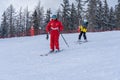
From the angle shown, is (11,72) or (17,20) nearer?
(11,72)

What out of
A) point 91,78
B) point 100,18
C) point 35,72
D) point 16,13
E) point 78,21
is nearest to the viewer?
point 91,78

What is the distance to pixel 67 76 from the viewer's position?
32.5 ft

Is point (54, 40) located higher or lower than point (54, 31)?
lower

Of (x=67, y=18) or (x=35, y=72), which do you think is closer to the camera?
(x=35, y=72)

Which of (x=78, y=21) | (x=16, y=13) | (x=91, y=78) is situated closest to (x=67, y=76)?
(x=91, y=78)

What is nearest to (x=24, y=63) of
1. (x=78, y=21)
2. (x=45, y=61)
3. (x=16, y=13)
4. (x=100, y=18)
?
(x=45, y=61)

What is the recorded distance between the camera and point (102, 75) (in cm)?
947

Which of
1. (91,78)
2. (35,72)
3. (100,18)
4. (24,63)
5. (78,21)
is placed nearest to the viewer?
(91,78)

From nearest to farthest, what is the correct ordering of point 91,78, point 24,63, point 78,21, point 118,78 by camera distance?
point 118,78 < point 91,78 < point 24,63 < point 78,21

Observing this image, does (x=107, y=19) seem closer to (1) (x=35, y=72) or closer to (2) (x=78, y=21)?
(2) (x=78, y=21)

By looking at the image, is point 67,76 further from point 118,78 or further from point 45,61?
point 45,61

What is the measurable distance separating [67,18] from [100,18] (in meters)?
7.55

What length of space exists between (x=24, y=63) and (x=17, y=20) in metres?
97.8

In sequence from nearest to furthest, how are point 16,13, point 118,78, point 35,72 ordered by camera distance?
point 118,78, point 35,72, point 16,13
